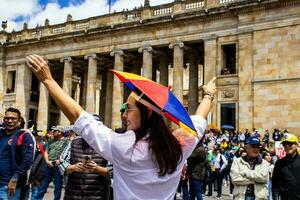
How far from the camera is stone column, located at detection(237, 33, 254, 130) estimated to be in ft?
85.3

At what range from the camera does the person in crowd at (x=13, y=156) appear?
20.7ft

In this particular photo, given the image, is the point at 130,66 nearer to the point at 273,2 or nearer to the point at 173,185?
the point at 273,2

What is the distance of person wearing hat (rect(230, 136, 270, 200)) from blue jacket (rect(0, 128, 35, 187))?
3.21 metres

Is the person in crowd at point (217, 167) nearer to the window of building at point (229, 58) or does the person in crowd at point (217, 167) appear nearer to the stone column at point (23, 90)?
the window of building at point (229, 58)


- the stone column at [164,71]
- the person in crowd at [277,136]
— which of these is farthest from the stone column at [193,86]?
the person in crowd at [277,136]

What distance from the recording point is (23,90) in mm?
37812

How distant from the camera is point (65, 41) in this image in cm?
3584

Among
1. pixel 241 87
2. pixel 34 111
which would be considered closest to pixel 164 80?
pixel 241 87

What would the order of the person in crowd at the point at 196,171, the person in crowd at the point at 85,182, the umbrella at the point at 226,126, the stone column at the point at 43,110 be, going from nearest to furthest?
the person in crowd at the point at 85,182, the person in crowd at the point at 196,171, the umbrella at the point at 226,126, the stone column at the point at 43,110

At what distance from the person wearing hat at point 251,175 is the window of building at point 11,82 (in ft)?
119

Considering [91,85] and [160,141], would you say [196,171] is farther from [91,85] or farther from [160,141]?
[91,85]

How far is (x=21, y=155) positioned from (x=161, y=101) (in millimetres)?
4629

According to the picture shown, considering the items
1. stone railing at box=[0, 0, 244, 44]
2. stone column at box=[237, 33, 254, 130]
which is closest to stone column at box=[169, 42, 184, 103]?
stone railing at box=[0, 0, 244, 44]

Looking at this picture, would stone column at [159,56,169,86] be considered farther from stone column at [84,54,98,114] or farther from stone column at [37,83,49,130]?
stone column at [37,83,49,130]
